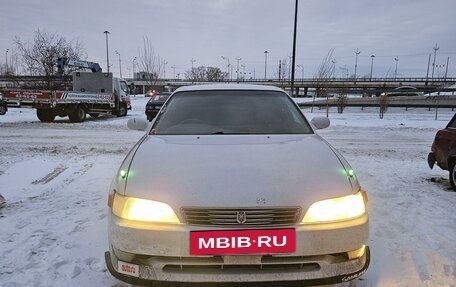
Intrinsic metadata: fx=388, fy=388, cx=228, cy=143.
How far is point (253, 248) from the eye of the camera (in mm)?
2184

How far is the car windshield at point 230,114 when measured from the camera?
360cm

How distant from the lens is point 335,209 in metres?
2.34

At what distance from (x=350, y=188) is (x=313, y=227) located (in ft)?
1.33

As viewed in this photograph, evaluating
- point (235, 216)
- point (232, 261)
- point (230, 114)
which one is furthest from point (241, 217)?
point (230, 114)

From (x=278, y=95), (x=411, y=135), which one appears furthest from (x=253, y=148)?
(x=411, y=135)

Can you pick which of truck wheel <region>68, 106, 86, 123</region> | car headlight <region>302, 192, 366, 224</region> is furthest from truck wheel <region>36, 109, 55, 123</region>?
car headlight <region>302, 192, 366, 224</region>

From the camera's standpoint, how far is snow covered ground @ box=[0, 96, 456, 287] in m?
3.05

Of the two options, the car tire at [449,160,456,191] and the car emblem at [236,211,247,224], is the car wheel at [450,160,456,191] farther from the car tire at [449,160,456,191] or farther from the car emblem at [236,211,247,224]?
the car emblem at [236,211,247,224]

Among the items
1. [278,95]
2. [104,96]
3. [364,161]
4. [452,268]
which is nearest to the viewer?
[452,268]

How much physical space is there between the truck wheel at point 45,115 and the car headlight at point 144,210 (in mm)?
16360

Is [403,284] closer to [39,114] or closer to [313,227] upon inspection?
[313,227]

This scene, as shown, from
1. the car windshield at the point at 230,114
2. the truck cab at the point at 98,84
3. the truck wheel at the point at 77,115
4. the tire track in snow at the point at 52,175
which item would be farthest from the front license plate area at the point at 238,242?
the truck cab at the point at 98,84

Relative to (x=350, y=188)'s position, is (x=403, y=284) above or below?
below

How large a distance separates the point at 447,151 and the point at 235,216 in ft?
15.6
